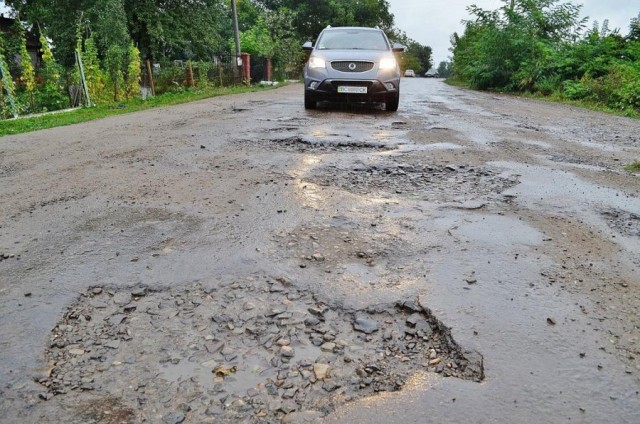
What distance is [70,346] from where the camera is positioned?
1.83 meters

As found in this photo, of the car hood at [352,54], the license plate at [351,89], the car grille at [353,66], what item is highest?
the car hood at [352,54]

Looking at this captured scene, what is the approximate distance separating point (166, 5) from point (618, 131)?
20536 millimetres

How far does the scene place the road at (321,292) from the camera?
1.56 meters

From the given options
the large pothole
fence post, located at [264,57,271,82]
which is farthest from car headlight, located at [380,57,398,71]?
fence post, located at [264,57,271,82]

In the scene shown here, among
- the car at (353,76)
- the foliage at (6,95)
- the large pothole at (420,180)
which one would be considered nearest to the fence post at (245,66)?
the foliage at (6,95)

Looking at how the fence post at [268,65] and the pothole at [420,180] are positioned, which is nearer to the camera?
the pothole at [420,180]

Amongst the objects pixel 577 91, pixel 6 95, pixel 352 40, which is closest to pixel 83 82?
pixel 6 95

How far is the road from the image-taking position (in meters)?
1.56

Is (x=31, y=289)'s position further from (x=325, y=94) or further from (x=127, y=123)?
(x=325, y=94)

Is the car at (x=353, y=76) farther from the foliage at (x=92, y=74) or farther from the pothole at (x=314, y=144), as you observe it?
the foliage at (x=92, y=74)

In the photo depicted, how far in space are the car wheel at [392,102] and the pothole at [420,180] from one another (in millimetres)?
4508

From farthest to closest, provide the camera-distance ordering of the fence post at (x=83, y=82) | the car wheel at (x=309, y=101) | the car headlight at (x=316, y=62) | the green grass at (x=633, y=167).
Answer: the fence post at (x=83, y=82) → the car wheel at (x=309, y=101) → the car headlight at (x=316, y=62) → the green grass at (x=633, y=167)

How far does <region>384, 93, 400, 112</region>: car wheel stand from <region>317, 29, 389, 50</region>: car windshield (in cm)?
114

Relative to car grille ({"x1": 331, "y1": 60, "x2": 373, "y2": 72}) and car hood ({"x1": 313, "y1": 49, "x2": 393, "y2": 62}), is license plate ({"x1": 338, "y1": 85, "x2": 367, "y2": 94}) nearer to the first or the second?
car grille ({"x1": 331, "y1": 60, "x2": 373, "y2": 72})
